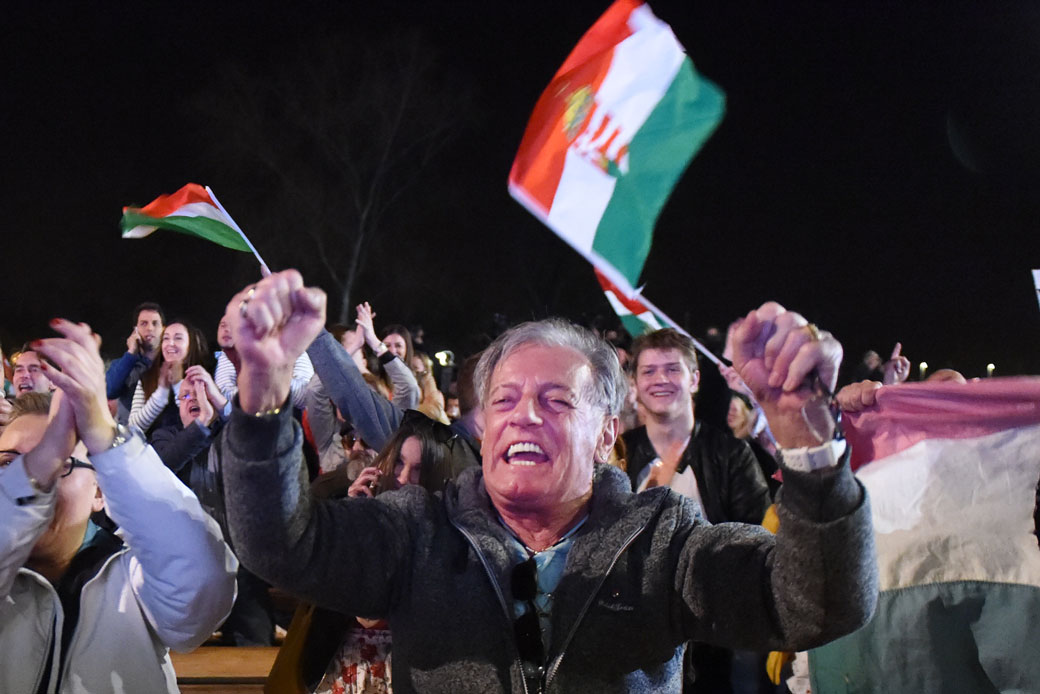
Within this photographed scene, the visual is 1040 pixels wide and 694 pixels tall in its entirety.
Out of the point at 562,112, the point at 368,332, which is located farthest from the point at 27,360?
the point at 562,112

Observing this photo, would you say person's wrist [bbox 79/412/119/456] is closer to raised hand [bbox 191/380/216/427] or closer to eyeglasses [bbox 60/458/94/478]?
eyeglasses [bbox 60/458/94/478]

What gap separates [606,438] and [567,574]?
463mm

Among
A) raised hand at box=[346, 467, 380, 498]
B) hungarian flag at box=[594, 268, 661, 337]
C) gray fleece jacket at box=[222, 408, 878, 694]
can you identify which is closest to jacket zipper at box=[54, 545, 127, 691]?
gray fleece jacket at box=[222, 408, 878, 694]

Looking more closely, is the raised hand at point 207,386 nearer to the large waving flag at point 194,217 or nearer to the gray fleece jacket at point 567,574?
the large waving flag at point 194,217

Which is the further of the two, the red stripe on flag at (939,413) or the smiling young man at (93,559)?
the red stripe on flag at (939,413)

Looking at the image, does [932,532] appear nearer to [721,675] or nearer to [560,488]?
[721,675]

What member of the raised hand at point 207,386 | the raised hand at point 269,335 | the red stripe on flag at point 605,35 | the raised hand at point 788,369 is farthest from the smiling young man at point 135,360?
the raised hand at point 788,369

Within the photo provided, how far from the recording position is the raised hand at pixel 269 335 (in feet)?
6.25

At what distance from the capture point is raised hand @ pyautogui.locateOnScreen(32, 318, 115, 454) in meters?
2.17

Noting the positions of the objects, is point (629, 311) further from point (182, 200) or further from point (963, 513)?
point (182, 200)

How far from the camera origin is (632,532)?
2.21 metres

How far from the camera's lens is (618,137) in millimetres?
3498

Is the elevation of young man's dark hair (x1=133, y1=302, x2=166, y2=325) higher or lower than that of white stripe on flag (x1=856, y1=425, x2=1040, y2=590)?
higher

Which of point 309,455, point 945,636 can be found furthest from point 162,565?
point 309,455
